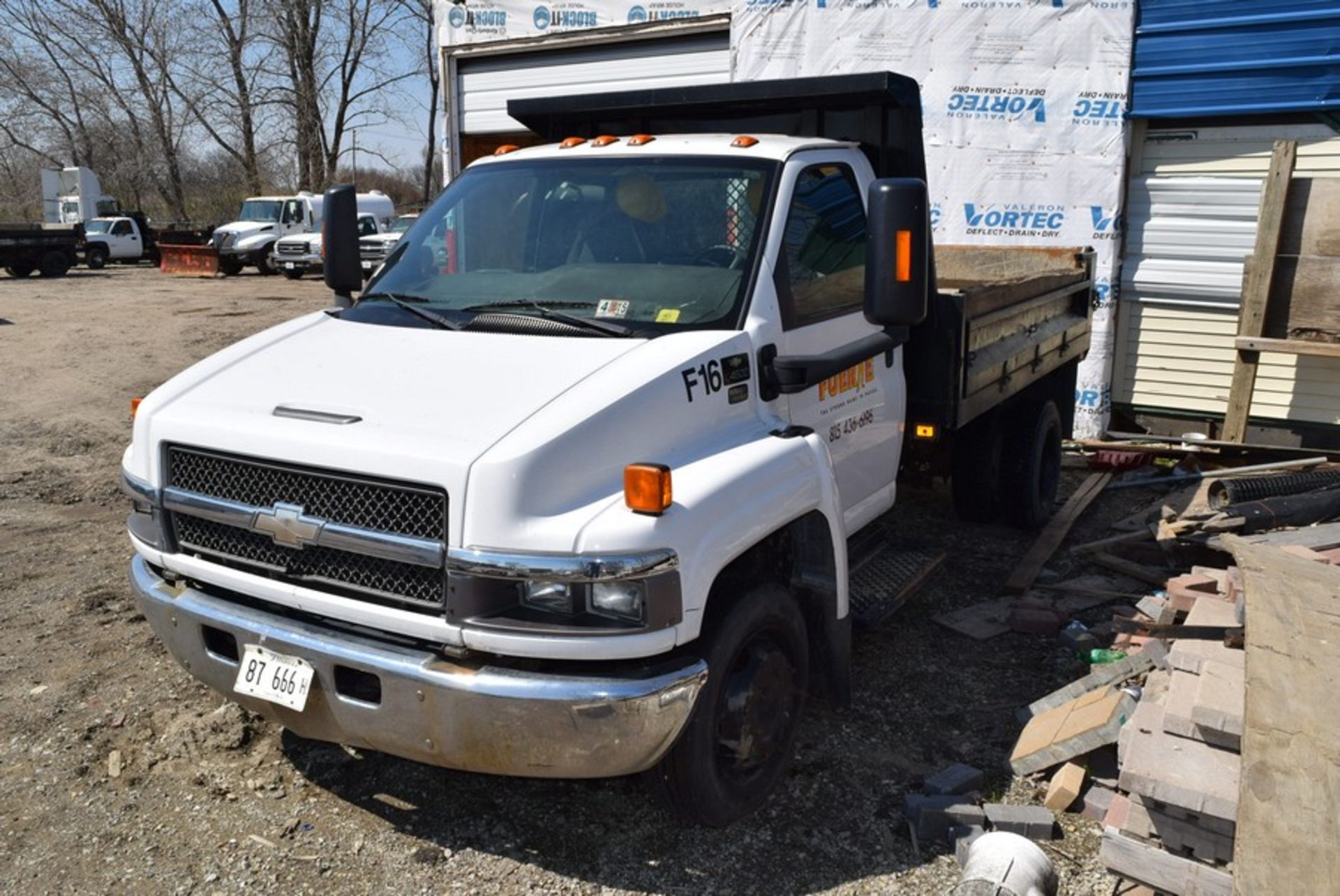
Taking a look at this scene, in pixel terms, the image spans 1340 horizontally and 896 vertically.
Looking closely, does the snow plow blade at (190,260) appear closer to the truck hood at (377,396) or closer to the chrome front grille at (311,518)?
the truck hood at (377,396)

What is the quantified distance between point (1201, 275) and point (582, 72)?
274 inches

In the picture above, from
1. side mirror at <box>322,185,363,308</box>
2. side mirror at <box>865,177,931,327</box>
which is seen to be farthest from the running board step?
side mirror at <box>322,185,363,308</box>

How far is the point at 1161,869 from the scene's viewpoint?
3.08 meters

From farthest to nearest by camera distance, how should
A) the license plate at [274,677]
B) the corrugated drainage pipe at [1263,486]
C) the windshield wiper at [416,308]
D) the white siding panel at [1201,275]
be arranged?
the white siding panel at [1201,275] → the corrugated drainage pipe at [1263,486] → the windshield wiper at [416,308] → the license plate at [274,677]

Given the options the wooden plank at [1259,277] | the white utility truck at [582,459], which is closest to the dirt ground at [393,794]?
the white utility truck at [582,459]

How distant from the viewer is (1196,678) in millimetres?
3668

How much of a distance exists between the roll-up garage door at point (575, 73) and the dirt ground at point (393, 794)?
25.1 ft

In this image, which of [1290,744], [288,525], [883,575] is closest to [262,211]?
[883,575]

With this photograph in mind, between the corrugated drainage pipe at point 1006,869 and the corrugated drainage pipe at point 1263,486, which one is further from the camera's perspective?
the corrugated drainage pipe at point 1263,486

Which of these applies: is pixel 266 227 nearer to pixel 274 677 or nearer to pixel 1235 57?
pixel 1235 57

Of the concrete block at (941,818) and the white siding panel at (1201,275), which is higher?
the white siding panel at (1201,275)

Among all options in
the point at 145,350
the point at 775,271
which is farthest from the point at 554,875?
the point at 145,350

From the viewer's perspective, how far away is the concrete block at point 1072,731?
3.87m

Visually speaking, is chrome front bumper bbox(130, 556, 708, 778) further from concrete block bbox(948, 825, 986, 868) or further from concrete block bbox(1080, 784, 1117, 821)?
concrete block bbox(1080, 784, 1117, 821)
